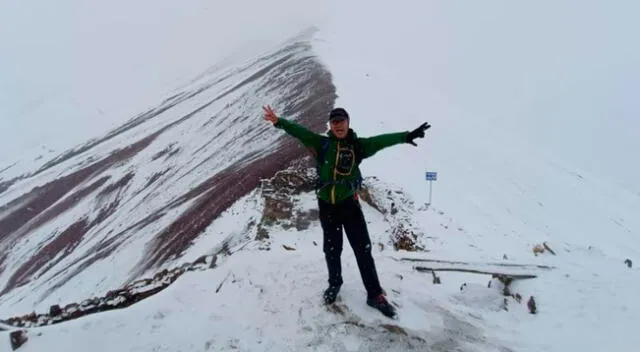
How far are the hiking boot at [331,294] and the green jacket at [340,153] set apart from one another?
3.88 feet

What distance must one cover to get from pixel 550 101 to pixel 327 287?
2359 inches

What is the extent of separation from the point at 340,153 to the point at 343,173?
0.72 feet

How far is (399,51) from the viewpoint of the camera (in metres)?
92.1

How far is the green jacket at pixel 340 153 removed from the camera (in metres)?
5.57

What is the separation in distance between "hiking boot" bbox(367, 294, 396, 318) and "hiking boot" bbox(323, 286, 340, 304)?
0.44m

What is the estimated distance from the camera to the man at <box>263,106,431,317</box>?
5.55 meters

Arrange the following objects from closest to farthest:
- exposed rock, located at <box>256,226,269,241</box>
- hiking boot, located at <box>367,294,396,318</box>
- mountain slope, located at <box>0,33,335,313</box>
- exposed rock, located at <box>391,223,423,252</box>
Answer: hiking boot, located at <box>367,294,396,318</box>
exposed rock, located at <box>256,226,269,241</box>
exposed rock, located at <box>391,223,423,252</box>
mountain slope, located at <box>0,33,335,313</box>

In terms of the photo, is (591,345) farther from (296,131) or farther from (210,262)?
(210,262)

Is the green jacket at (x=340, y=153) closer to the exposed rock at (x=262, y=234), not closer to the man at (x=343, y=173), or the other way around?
the man at (x=343, y=173)

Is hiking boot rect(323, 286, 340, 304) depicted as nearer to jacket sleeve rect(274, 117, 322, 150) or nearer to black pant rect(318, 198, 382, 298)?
black pant rect(318, 198, 382, 298)

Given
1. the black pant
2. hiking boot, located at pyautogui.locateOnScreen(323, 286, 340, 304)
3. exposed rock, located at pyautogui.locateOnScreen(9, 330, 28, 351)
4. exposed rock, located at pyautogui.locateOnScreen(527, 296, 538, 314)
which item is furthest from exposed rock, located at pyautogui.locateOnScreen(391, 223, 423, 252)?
exposed rock, located at pyautogui.locateOnScreen(9, 330, 28, 351)

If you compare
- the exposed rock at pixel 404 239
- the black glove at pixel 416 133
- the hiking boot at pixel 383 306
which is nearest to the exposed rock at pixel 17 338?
the hiking boot at pixel 383 306

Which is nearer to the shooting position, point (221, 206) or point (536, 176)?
point (221, 206)

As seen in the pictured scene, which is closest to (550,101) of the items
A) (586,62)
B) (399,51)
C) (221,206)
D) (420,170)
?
(586,62)
